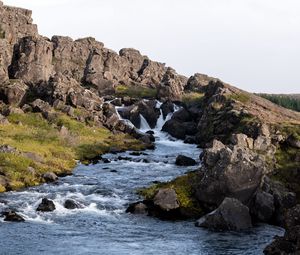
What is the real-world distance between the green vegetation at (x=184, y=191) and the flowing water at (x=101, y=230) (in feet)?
7.67

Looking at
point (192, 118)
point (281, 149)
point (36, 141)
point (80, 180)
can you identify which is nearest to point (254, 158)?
point (281, 149)

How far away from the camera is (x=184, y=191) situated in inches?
2324

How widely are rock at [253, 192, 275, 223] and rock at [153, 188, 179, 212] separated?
896 cm

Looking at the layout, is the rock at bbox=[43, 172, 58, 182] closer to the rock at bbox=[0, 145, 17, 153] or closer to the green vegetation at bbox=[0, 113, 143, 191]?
the green vegetation at bbox=[0, 113, 143, 191]

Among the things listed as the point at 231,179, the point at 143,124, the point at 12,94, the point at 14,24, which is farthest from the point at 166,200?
the point at 14,24

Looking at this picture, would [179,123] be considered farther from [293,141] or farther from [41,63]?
[293,141]

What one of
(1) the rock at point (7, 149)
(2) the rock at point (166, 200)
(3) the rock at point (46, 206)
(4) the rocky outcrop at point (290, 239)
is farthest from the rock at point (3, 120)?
(4) the rocky outcrop at point (290, 239)

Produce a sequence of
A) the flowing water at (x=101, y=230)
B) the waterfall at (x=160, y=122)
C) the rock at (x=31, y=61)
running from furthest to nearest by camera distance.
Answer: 1. the rock at (x=31, y=61)
2. the waterfall at (x=160, y=122)
3. the flowing water at (x=101, y=230)

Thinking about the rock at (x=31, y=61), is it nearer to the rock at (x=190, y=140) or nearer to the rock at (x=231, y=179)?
the rock at (x=190, y=140)

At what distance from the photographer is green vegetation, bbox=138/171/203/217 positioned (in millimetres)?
55625

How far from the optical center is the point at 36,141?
3401 inches

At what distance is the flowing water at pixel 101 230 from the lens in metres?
42.1

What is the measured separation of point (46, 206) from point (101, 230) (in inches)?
344

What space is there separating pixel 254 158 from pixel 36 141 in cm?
4325
